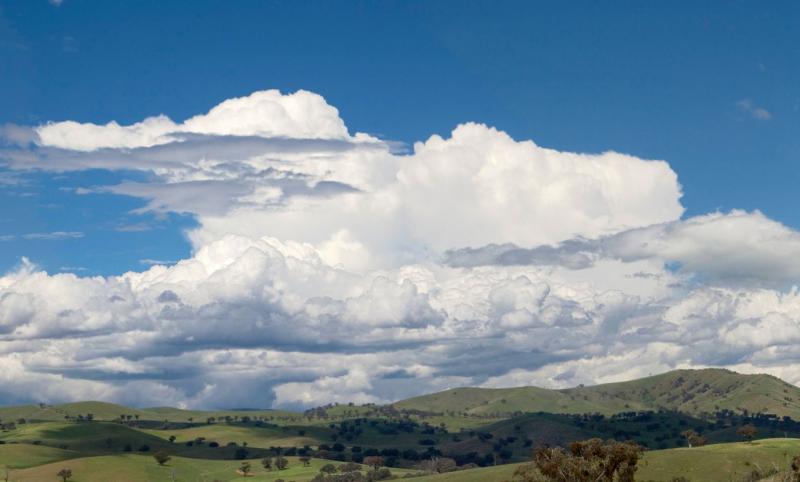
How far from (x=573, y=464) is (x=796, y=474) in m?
48.5

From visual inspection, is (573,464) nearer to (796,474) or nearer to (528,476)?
(528,476)

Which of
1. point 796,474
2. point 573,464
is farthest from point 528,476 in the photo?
point 796,474

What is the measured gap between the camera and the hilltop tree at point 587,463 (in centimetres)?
18425

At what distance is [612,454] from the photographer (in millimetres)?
190625

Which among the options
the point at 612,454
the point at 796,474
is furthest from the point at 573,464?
the point at 796,474

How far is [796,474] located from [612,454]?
38.8 m

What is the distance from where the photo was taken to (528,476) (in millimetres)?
195625

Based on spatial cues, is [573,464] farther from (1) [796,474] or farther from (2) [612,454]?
(1) [796,474]

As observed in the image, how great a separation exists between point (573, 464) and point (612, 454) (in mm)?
11056

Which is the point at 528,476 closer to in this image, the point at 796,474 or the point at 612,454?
the point at 612,454

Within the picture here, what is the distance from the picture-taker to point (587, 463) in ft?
614

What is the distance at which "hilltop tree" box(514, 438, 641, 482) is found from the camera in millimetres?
184250
